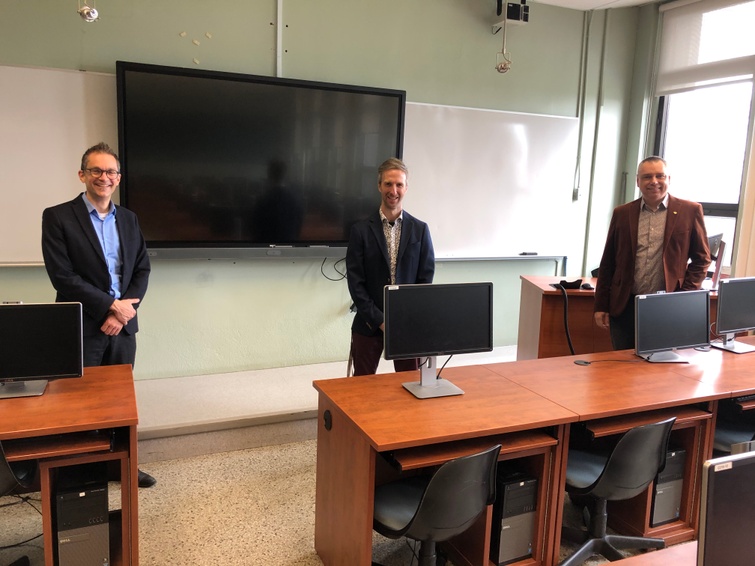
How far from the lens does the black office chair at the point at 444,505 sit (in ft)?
6.15

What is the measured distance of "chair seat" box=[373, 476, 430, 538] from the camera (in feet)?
6.55

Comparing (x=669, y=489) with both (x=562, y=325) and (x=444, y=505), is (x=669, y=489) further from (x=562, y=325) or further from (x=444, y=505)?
(x=562, y=325)

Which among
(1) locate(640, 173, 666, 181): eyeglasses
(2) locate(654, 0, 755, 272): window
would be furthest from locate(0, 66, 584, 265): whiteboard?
(1) locate(640, 173, 666, 181): eyeglasses

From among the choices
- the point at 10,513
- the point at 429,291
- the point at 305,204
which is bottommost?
the point at 10,513

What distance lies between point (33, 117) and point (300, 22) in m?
1.85

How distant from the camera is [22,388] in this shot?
218cm

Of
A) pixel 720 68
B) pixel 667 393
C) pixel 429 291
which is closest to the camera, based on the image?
pixel 429 291

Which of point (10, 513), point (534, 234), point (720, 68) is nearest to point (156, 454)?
point (10, 513)

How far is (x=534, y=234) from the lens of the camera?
17.0 ft

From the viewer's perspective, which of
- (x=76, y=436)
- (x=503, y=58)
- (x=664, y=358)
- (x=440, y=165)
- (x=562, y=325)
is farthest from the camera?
(x=503, y=58)

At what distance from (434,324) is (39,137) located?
2819 millimetres

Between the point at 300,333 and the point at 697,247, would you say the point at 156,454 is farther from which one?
the point at 697,247

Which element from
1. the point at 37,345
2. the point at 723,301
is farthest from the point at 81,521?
the point at 723,301

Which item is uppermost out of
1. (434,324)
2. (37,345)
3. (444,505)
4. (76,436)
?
(434,324)
